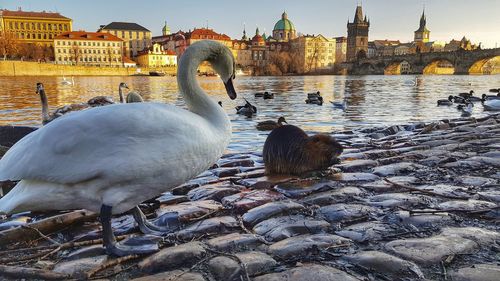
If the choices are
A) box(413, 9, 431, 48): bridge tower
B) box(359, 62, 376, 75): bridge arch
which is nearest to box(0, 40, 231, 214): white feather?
box(359, 62, 376, 75): bridge arch

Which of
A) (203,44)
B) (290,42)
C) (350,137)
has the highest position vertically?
(290,42)

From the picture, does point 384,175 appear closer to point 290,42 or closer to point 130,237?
point 130,237

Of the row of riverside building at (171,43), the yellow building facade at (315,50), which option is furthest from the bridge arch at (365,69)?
the yellow building facade at (315,50)

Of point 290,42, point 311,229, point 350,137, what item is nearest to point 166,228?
point 311,229

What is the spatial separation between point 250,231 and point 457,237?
1.32 meters

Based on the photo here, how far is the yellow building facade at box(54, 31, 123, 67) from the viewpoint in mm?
112188

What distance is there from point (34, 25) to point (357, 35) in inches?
4474

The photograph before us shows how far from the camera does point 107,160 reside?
2.26 m

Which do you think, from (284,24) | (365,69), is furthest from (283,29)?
(365,69)

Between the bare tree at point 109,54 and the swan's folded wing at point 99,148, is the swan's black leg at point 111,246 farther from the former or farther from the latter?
the bare tree at point 109,54

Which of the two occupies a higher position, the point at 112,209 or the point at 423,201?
the point at 112,209

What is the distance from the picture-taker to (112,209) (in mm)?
2385

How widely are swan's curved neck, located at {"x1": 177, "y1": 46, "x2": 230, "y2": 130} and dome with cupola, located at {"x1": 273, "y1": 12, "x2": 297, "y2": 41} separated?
6628 inches

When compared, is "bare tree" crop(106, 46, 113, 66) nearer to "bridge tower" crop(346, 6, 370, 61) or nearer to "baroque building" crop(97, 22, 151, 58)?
"baroque building" crop(97, 22, 151, 58)
